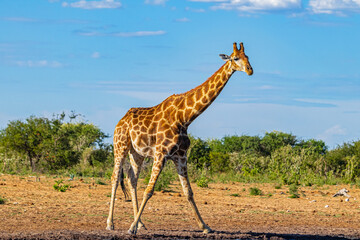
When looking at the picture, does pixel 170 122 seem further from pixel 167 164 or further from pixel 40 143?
pixel 40 143

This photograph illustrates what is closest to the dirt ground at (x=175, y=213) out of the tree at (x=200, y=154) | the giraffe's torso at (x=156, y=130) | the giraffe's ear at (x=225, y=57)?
the giraffe's torso at (x=156, y=130)

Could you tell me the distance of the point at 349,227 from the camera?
12.2 metres

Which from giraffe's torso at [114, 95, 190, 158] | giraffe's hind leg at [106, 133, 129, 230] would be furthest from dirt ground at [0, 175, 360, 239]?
giraffe's torso at [114, 95, 190, 158]

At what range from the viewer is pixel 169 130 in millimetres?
9430

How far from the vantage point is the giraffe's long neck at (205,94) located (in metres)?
9.31

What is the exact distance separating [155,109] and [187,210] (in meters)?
4.81

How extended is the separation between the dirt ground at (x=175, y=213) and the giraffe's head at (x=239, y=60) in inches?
110

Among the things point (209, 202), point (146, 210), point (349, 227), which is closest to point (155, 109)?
point (146, 210)

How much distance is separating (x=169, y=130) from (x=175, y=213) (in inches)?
181

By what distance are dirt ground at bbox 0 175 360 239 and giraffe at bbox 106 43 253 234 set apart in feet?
2.99

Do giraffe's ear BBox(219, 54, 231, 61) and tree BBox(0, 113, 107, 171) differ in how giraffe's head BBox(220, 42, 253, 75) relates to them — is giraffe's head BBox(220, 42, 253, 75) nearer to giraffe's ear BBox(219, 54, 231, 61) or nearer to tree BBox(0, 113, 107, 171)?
giraffe's ear BBox(219, 54, 231, 61)

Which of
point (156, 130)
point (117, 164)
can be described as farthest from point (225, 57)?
point (117, 164)

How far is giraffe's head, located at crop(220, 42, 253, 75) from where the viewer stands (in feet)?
29.0

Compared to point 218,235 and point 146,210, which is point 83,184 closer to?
point 146,210
